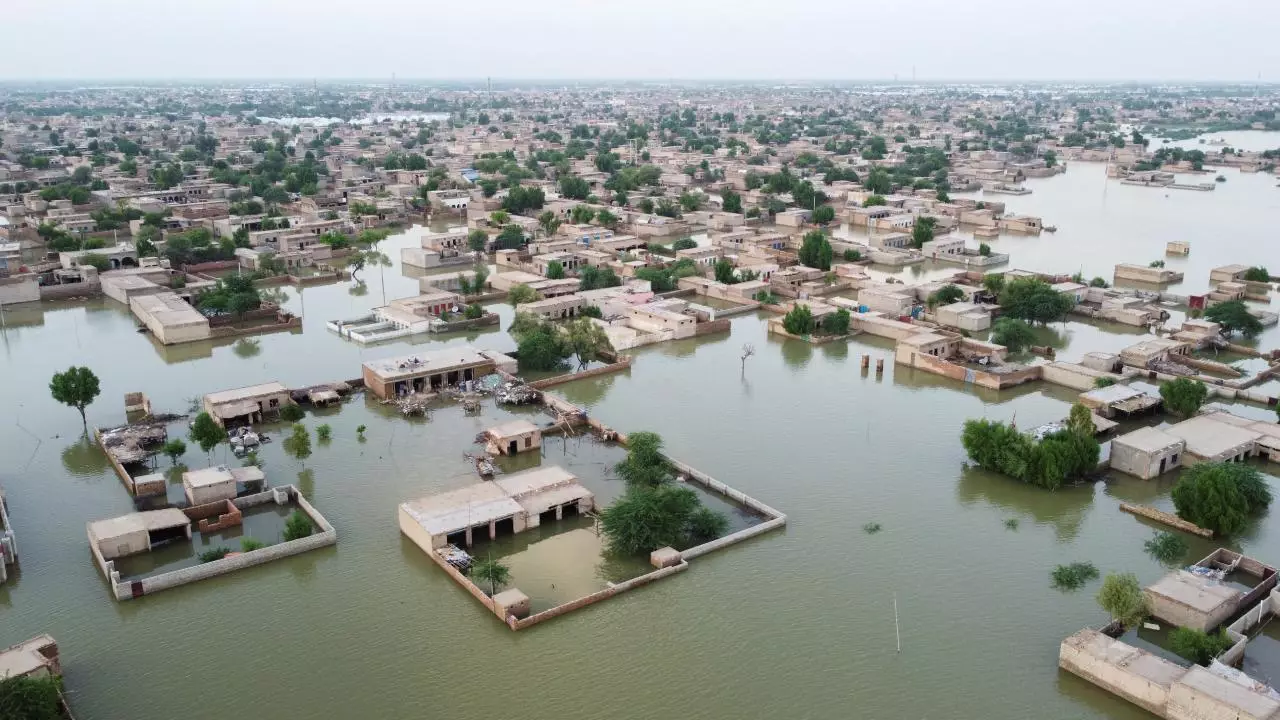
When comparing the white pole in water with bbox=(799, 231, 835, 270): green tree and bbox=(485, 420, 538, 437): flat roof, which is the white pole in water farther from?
bbox=(799, 231, 835, 270): green tree

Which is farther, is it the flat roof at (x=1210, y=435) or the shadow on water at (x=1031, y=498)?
the flat roof at (x=1210, y=435)

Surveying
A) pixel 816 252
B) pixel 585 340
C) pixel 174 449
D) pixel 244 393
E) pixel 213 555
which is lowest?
pixel 213 555

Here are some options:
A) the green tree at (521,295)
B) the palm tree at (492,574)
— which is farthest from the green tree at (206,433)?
the green tree at (521,295)

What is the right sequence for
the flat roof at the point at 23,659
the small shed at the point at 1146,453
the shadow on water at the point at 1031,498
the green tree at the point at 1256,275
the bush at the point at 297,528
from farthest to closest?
the green tree at the point at 1256,275
the small shed at the point at 1146,453
the shadow on water at the point at 1031,498
the bush at the point at 297,528
the flat roof at the point at 23,659

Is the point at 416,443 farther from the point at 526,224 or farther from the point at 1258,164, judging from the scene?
the point at 1258,164

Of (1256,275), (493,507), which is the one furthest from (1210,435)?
(1256,275)

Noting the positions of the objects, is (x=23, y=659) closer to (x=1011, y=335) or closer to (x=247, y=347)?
(x=247, y=347)

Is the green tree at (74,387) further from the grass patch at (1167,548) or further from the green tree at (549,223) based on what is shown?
the green tree at (549,223)
